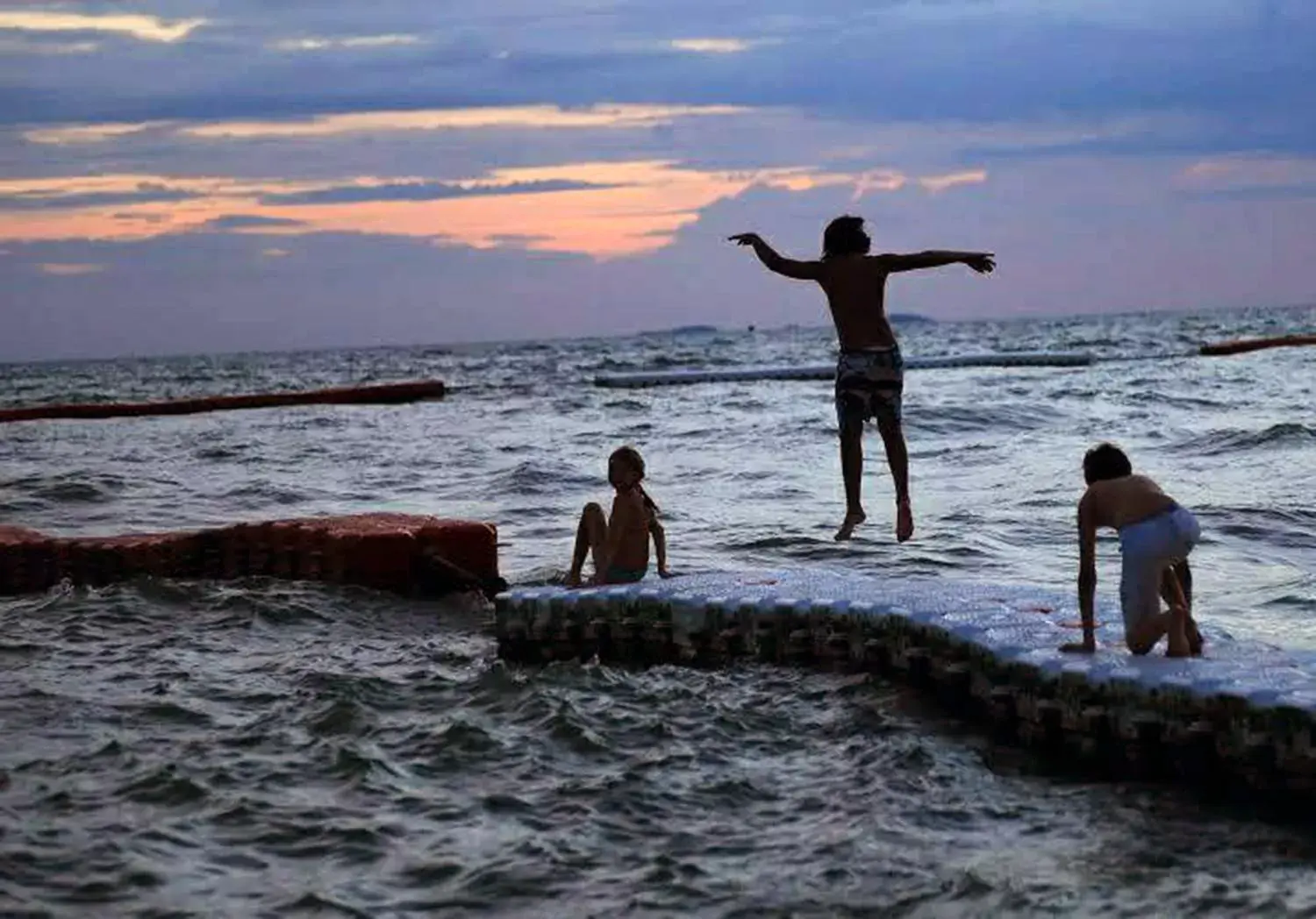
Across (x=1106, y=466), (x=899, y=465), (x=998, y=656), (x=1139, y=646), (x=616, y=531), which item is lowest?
(x=998, y=656)

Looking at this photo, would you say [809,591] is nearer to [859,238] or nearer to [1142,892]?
[859,238]

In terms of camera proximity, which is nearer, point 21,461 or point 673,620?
point 673,620

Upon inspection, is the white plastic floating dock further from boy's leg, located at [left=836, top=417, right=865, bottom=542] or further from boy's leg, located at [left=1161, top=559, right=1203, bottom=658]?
boy's leg, located at [left=1161, top=559, right=1203, bottom=658]

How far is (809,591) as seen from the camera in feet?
37.4

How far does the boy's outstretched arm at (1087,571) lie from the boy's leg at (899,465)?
2.71 meters

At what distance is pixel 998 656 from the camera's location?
30.7 feet

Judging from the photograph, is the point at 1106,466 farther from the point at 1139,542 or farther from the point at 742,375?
the point at 742,375

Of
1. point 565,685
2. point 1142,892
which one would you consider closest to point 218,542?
point 565,685

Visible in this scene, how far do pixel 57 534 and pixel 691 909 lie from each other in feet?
43.8

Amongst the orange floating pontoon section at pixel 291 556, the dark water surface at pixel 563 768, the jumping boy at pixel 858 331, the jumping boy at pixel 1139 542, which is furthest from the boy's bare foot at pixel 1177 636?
the orange floating pontoon section at pixel 291 556

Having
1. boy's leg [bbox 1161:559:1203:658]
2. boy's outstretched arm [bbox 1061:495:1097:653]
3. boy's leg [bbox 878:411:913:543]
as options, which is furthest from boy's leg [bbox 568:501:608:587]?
boy's leg [bbox 1161:559:1203:658]

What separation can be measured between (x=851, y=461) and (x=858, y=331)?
94cm

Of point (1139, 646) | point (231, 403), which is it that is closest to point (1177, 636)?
point (1139, 646)

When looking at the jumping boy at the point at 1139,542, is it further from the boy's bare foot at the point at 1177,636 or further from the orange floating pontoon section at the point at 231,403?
the orange floating pontoon section at the point at 231,403
